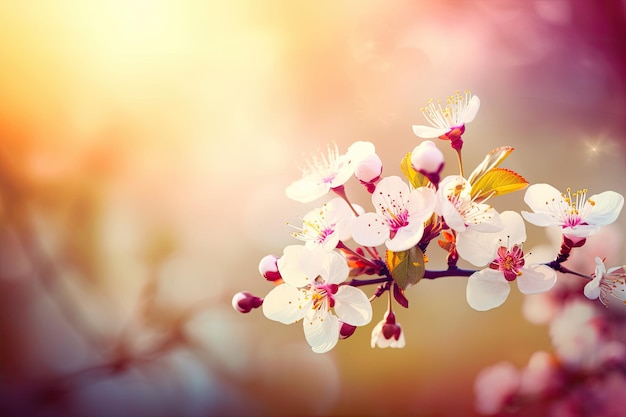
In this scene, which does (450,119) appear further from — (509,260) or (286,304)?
(286,304)

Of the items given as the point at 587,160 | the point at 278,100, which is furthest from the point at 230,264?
the point at 587,160

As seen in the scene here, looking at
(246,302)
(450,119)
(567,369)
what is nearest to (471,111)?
(450,119)

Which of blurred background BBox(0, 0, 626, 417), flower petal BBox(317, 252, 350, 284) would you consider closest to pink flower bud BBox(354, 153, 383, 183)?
flower petal BBox(317, 252, 350, 284)

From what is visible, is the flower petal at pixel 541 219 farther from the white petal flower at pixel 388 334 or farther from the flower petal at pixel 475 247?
the white petal flower at pixel 388 334

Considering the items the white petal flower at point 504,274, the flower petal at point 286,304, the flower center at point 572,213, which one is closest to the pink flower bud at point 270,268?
the flower petal at point 286,304

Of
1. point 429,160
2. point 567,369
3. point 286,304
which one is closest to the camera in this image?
point 429,160

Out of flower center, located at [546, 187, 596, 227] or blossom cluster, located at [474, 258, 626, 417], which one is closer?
flower center, located at [546, 187, 596, 227]

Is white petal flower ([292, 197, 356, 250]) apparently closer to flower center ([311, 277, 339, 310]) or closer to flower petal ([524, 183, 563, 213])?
flower center ([311, 277, 339, 310])
